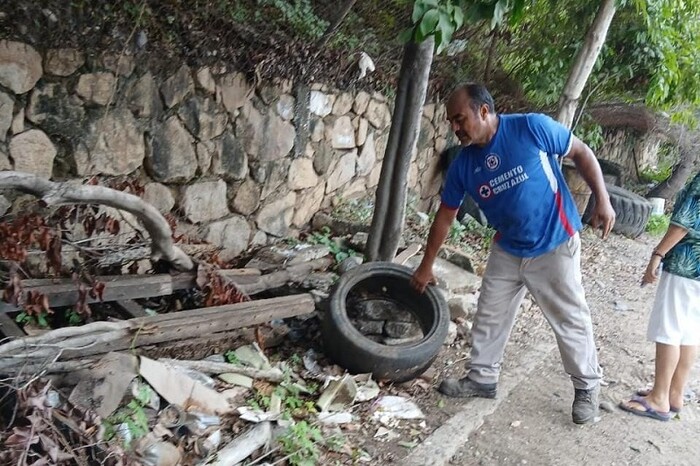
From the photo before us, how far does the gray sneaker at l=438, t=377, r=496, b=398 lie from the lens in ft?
12.3

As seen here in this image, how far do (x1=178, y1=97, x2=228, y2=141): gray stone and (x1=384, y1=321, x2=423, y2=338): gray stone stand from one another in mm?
1907

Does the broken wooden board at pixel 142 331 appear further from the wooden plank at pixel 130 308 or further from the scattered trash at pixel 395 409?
the scattered trash at pixel 395 409

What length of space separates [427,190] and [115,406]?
566cm

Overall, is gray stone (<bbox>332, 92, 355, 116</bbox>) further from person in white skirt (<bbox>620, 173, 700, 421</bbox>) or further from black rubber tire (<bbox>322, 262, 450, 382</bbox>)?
person in white skirt (<bbox>620, 173, 700, 421</bbox>)

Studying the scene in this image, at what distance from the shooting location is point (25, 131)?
3.40 meters

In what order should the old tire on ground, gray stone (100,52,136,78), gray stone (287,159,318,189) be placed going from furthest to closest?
1. the old tire on ground
2. gray stone (287,159,318,189)
3. gray stone (100,52,136,78)

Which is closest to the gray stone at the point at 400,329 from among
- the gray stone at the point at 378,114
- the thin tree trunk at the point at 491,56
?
the gray stone at the point at 378,114

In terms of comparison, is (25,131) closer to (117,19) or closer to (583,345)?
(117,19)

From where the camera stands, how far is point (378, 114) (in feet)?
21.2

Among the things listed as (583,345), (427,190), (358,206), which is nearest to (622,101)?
(427,190)

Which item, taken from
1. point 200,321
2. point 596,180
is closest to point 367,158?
point 596,180

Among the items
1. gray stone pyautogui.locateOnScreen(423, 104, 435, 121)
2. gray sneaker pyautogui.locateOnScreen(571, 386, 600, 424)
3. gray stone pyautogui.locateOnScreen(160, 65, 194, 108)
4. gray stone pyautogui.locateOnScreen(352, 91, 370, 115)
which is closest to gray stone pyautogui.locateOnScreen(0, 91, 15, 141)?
gray stone pyautogui.locateOnScreen(160, 65, 194, 108)

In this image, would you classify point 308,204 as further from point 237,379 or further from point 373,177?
point 237,379

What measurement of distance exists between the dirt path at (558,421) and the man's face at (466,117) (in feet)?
5.32
